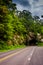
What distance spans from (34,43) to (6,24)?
79.0m

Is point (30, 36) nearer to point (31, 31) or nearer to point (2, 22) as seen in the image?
point (31, 31)

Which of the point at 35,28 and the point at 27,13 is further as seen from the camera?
the point at 27,13

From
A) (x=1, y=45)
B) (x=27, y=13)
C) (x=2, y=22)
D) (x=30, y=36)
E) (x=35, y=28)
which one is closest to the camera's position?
(x=1, y=45)

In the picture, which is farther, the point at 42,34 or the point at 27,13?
the point at 27,13

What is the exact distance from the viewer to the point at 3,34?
63.8m

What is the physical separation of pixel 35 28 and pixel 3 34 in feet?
275

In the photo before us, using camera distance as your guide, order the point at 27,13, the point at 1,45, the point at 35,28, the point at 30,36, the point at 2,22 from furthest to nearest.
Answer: the point at 27,13 → the point at 35,28 → the point at 30,36 → the point at 2,22 → the point at 1,45

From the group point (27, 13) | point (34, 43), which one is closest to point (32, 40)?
point (34, 43)

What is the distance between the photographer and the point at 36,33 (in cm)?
13850

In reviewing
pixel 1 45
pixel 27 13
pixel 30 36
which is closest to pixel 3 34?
pixel 1 45

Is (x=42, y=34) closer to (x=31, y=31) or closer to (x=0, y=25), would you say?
(x=31, y=31)

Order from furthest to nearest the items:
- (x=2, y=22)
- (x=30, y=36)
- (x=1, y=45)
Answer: (x=30, y=36) → (x=2, y=22) → (x=1, y=45)

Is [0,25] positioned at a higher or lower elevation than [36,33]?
higher

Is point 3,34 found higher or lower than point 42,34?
higher
